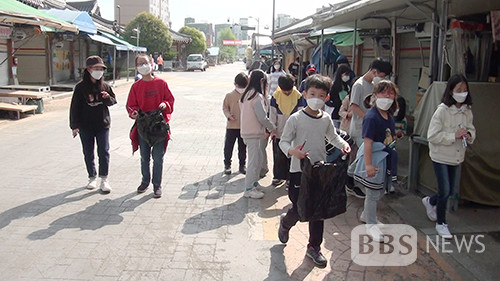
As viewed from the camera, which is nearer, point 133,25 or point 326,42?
point 326,42

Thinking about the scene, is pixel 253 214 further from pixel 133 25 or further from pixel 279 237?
pixel 133 25

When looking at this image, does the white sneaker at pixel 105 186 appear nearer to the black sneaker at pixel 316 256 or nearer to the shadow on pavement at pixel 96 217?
the shadow on pavement at pixel 96 217

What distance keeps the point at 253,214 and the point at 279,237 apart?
1.00 meters

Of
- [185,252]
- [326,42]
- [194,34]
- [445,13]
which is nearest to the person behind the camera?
[185,252]

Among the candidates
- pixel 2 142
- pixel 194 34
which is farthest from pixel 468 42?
pixel 194 34

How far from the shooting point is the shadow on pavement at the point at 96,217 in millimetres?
4496

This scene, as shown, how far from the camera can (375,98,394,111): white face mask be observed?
4.15 m

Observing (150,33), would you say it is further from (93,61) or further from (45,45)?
(93,61)

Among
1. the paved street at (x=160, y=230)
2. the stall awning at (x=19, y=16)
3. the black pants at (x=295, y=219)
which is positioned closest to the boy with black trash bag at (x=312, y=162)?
the black pants at (x=295, y=219)

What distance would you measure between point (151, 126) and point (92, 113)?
2.88ft

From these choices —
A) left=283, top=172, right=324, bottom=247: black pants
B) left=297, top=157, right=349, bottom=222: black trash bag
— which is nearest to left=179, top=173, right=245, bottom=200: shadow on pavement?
left=283, top=172, right=324, bottom=247: black pants

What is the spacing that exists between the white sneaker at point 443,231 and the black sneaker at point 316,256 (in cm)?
144

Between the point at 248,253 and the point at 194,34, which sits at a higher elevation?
the point at 194,34

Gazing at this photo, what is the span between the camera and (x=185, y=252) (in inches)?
161
